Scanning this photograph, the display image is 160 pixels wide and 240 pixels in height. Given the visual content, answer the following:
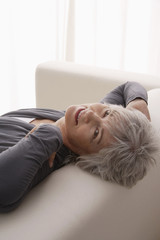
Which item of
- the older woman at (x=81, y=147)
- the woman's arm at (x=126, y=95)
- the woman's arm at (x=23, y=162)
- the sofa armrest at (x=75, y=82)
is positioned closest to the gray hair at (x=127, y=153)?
the older woman at (x=81, y=147)

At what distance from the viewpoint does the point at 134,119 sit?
1.22 meters

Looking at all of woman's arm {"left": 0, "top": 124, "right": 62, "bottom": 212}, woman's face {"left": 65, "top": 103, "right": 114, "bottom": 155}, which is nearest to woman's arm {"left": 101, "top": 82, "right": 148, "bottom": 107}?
woman's face {"left": 65, "top": 103, "right": 114, "bottom": 155}

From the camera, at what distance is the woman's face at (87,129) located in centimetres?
123

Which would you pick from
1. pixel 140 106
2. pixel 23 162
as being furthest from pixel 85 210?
pixel 140 106

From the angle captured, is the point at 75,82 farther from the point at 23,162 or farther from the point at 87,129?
the point at 23,162

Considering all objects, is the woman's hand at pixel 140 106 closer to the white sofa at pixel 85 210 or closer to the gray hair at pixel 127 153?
the white sofa at pixel 85 210

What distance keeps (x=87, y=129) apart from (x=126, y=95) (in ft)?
1.26

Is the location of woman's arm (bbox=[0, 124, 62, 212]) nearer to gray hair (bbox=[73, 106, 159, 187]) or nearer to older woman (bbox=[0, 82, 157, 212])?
older woman (bbox=[0, 82, 157, 212])

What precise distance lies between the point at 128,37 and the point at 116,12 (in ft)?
0.67

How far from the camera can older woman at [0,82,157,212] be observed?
101cm

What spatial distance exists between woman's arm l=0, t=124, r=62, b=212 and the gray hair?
→ 0.14m

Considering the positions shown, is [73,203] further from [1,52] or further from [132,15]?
[1,52]

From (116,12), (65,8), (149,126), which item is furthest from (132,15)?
(149,126)

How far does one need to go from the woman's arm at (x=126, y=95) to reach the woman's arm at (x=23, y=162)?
0.49 metres
